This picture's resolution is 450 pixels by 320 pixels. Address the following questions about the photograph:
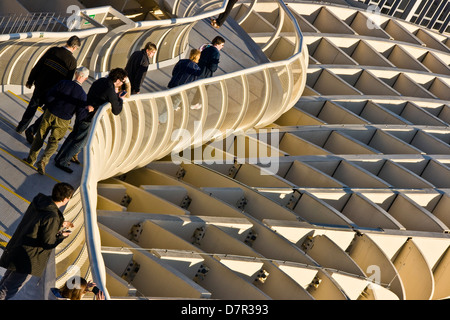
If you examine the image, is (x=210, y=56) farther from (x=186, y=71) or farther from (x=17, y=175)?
(x=17, y=175)

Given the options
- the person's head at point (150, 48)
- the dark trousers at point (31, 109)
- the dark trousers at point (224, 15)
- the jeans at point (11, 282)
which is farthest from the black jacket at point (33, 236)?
the dark trousers at point (224, 15)

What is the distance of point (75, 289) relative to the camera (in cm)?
1250

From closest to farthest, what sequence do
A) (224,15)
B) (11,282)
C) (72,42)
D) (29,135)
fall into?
(11,282), (72,42), (29,135), (224,15)

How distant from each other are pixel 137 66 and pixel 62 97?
4384 millimetres

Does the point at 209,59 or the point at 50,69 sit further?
the point at 209,59

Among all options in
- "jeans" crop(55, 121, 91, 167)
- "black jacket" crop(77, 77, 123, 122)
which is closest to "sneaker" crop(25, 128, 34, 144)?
"jeans" crop(55, 121, 91, 167)

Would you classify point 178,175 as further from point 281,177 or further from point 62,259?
point 62,259

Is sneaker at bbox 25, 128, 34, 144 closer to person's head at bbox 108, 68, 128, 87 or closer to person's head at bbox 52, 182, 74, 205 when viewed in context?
person's head at bbox 108, 68, 128, 87

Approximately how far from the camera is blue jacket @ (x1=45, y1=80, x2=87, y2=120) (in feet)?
54.7

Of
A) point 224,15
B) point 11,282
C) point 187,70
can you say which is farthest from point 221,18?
point 11,282

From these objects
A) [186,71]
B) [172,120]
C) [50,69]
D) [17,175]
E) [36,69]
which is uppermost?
[186,71]

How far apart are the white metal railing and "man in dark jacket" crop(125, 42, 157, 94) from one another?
1.14 metres
